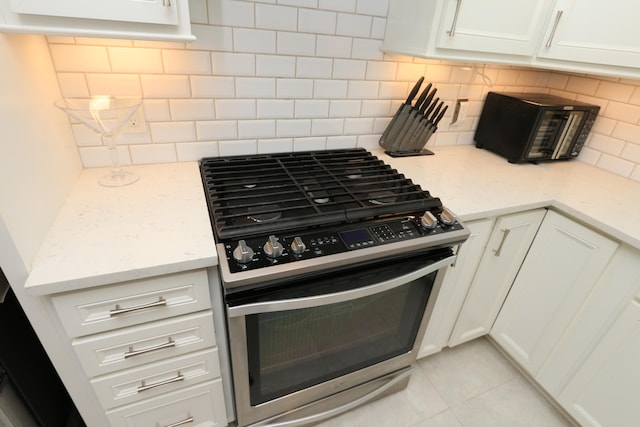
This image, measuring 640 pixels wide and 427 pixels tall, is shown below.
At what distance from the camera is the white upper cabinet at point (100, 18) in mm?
718

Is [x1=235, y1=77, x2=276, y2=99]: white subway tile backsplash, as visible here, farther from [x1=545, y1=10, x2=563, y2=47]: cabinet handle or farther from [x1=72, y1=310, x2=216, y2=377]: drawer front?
[x1=545, y1=10, x2=563, y2=47]: cabinet handle

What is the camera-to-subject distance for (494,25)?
1.21 m

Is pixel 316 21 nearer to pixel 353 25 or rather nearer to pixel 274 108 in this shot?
pixel 353 25

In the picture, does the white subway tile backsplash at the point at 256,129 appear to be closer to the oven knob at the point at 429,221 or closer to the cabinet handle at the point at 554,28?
the oven knob at the point at 429,221

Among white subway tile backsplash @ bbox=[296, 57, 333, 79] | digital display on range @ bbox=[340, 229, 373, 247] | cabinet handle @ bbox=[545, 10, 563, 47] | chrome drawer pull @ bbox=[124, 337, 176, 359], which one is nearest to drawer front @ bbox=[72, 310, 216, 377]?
chrome drawer pull @ bbox=[124, 337, 176, 359]

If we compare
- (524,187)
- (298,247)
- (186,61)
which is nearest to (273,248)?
(298,247)

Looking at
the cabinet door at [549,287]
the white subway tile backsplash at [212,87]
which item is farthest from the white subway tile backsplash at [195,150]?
the cabinet door at [549,287]

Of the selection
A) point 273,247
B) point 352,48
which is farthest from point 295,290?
point 352,48

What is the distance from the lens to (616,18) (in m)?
1.21

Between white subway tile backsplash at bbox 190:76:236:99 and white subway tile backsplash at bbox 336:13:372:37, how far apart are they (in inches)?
18.5

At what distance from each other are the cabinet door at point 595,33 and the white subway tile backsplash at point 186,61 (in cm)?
131

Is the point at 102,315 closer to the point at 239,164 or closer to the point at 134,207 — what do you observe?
the point at 134,207

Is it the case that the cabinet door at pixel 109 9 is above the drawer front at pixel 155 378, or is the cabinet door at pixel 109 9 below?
above

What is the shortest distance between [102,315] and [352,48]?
126 centimetres
